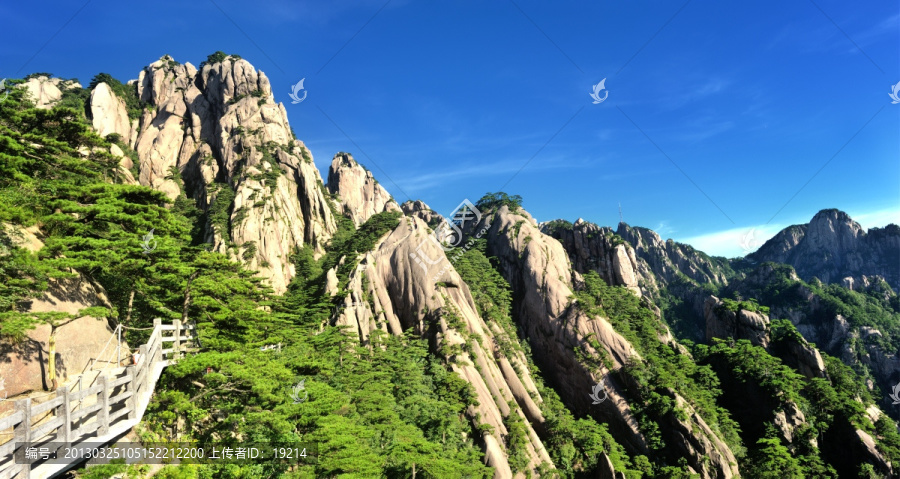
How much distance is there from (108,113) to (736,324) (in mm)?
96106

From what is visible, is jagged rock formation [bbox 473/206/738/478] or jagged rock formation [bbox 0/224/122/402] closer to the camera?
jagged rock formation [bbox 0/224/122/402]

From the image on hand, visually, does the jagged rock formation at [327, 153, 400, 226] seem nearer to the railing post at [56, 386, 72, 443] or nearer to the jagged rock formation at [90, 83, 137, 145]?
the jagged rock formation at [90, 83, 137, 145]

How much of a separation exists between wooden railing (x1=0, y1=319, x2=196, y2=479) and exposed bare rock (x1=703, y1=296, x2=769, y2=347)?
67.3 meters

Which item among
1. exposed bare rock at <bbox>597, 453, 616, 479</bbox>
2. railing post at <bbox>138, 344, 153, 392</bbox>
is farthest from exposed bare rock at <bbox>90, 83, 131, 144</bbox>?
exposed bare rock at <bbox>597, 453, 616, 479</bbox>

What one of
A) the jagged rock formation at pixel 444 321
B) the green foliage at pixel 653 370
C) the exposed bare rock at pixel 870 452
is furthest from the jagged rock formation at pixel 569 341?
the exposed bare rock at pixel 870 452

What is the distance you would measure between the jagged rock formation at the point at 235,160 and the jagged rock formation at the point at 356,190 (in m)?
16.8

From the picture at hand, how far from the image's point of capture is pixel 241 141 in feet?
217

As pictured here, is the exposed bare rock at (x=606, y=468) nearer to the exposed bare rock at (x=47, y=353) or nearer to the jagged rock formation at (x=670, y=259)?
the exposed bare rock at (x=47, y=353)

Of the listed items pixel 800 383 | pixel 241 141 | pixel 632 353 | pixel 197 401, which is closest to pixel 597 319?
pixel 632 353

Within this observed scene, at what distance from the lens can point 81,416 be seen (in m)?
8.38

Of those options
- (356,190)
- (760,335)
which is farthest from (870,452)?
(356,190)

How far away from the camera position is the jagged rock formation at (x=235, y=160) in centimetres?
5600

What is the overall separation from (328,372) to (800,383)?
173ft

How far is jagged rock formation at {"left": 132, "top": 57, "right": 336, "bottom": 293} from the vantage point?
56000mm
